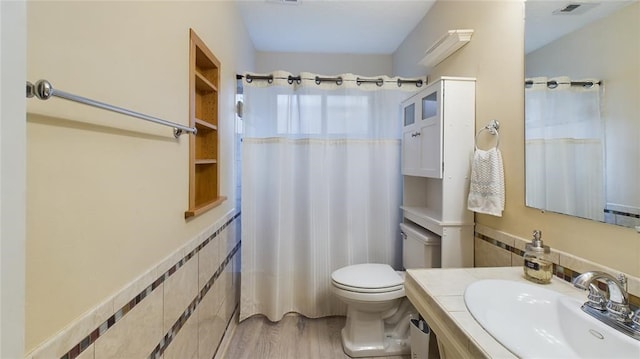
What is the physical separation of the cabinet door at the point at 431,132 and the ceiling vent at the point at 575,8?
62cm

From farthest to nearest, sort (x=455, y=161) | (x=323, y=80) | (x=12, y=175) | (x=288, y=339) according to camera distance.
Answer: (x=323, y=80) < (x=288, y=339) < (x=455, y=161) < (x=12, y=175)

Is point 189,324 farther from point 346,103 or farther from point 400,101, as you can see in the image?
point 400,101

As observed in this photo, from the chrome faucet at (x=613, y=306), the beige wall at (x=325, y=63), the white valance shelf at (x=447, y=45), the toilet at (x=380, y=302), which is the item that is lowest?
the toilet at (x=380, y=302)

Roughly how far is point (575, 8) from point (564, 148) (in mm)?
513

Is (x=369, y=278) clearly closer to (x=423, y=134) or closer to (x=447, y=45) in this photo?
(x=423, y=134)

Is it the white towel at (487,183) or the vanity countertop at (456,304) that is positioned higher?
the white towel at (487,183)

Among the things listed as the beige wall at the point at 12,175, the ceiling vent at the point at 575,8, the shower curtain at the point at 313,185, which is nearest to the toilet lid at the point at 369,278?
the shower curtain at the point at 313,185

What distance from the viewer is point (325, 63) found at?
3115 mm

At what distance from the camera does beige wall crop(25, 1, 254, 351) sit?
566 millimetres

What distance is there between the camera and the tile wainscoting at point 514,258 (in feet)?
Result: 3.03

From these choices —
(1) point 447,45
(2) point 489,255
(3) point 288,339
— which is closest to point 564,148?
(2) point 489,255

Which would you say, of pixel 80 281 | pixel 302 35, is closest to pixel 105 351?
pixel 80 281

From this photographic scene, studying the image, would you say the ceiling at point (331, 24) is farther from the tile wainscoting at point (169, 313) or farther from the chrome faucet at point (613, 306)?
the chrome faucet at point (613, 306)

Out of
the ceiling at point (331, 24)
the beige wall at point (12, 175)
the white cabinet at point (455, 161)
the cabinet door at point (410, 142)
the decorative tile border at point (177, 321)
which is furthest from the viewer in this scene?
the ceiling at point (331, 24)
